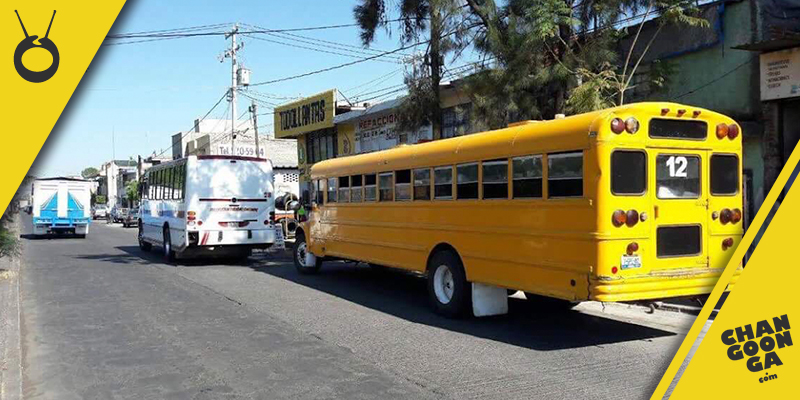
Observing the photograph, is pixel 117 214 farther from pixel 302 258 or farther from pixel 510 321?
pixel 510 321

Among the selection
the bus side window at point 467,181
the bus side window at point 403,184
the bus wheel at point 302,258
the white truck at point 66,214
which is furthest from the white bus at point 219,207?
the white truck at point 66,214

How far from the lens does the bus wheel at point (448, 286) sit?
30.2ft

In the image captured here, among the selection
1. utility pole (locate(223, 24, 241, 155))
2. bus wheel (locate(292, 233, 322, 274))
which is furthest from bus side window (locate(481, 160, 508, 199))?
utility pole (locate(223, 24, 241, 155))

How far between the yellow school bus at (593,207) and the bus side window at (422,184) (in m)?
0.35

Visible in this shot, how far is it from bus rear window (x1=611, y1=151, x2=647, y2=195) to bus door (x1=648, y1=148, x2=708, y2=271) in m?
0.13

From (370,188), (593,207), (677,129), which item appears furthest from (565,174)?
(370,188)

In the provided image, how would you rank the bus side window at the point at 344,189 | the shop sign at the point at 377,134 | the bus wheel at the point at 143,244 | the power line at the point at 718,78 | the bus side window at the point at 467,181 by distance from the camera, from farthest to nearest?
the shop sign at the point at 377,134 < the bus wheel at the point at 143,244 < the bus side window at the point at 344,189 < the power line at the point at 718,78 < the bus side window at the point at 467,181

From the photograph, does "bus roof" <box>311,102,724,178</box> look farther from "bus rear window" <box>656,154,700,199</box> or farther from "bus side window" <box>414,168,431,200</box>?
"bus rear window" <box>656,154,700,199</box>

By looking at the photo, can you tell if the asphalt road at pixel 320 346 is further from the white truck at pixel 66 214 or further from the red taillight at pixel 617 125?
the white truck at pixel 66 214

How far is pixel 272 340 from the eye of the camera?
8.17 m

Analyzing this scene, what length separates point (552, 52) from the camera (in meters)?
12.6

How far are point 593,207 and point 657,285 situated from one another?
1.16 m

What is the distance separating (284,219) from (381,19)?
392 inches

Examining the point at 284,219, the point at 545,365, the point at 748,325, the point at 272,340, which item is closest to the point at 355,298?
the point at 272,340
